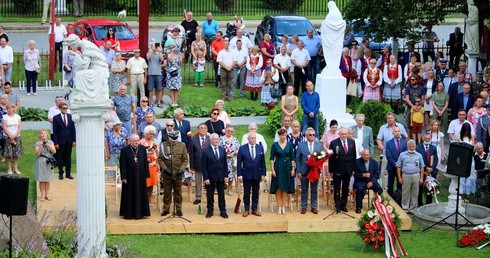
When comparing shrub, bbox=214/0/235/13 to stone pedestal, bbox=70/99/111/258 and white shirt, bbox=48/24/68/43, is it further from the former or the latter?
stone pedestal, bbox=70/99/111/258

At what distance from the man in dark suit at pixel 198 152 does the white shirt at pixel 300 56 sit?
926cm

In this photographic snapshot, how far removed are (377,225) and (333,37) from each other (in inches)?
340

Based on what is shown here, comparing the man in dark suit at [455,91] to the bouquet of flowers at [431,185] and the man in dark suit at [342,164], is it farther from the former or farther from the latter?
the man in dark suit at [342,164]

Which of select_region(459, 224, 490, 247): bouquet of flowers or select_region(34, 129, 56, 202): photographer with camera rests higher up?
select_region(34, 129, 56, 202): photographer with camera

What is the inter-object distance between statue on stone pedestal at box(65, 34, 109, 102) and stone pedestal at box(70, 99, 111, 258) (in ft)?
0.41

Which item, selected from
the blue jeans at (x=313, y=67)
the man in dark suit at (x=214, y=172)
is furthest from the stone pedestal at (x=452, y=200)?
the blue jeans at (x=313, y=67)

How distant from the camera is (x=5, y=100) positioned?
1048 inches

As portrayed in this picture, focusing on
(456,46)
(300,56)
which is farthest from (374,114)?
(456,46)

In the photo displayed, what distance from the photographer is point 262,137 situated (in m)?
24.5

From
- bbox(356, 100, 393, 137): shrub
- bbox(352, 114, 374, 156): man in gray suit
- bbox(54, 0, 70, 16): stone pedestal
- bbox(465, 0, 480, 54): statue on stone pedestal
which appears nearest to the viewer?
bbox(352, 114, 374, 156): man in gray suit

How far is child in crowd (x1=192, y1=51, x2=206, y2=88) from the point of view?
34344 mm

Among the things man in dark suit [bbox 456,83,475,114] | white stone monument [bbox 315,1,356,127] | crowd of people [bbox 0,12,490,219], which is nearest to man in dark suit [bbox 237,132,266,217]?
crowd of people [bbox 0,12,490,219]

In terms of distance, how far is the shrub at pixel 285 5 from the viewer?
50.6 meters

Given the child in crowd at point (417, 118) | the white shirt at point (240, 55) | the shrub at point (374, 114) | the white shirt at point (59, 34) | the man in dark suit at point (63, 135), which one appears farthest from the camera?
the white shirt at point (59, 34)
